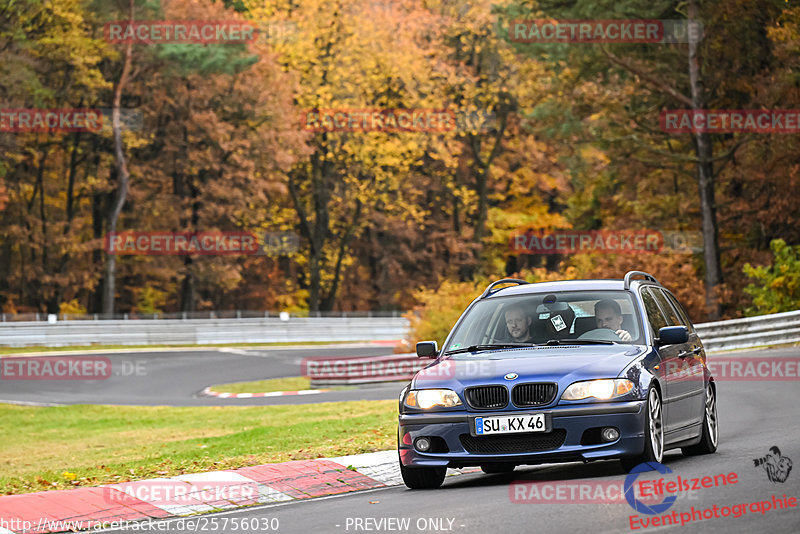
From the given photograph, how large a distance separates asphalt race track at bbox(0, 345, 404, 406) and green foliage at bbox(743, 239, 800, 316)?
34.6 feet

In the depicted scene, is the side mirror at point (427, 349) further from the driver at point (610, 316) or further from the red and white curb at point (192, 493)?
the driver at point (610, 316)

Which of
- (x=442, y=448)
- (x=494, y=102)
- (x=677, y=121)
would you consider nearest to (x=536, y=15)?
(x=677, y=121)

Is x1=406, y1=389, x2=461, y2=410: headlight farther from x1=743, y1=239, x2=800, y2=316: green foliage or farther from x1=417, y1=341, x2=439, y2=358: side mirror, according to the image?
x1=743, y1=239, x2=800, y2=316: green foliage

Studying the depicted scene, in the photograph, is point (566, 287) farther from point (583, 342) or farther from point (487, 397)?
point (487, 397)

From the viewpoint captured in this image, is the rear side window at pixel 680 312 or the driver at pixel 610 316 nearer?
the driver at pixel 610 316

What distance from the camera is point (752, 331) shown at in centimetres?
3102

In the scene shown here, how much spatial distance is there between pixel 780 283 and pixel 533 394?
26492mm

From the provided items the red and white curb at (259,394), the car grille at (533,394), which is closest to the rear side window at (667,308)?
the car grille at (533,394)

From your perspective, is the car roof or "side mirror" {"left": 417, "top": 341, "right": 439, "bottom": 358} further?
the car roof

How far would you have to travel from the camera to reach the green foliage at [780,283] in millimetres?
33781

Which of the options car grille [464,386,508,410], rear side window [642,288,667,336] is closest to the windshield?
rear side window [642,288,667,336]

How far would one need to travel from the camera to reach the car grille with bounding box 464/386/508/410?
9352 mm

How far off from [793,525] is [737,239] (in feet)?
117

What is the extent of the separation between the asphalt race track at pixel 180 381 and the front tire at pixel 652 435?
55.6 ft
